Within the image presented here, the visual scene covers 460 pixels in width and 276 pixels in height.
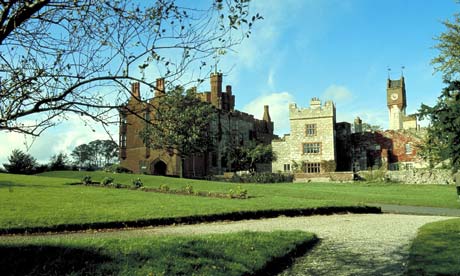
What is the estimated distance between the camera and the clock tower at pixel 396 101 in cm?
8025

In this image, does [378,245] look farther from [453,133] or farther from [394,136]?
[394,136]

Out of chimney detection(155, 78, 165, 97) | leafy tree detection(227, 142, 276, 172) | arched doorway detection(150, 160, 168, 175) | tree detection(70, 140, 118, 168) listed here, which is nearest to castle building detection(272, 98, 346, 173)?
leafy tree detection(227, 142, 276, 172)

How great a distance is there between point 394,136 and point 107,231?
153 feet

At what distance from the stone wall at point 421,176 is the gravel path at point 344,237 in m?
26.4

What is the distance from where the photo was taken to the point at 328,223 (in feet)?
46.8

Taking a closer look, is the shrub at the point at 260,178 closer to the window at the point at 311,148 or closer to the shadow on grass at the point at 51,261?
the window at the point at 311,148

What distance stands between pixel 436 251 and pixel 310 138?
43631 mm

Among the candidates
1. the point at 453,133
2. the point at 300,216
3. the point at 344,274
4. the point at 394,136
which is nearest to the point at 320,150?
the point at 394,136

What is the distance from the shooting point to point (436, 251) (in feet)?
29.2

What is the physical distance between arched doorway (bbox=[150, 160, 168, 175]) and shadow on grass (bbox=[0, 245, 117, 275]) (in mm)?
42851

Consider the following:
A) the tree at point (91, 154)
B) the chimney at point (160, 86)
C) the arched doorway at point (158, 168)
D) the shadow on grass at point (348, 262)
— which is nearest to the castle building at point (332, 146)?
the arched doorway at point (158, 168)

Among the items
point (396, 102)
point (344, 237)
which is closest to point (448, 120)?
point (344, 237)

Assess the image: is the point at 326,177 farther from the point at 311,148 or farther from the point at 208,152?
the point at 208,152

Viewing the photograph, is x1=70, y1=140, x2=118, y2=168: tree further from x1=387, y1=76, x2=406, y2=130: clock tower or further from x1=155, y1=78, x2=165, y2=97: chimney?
x1=155, y1=78, x2=165, y2=97: chimney
